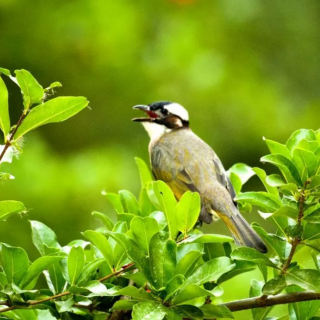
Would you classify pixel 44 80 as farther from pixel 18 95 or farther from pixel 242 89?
pixel 242 89

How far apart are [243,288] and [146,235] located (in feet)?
8.21

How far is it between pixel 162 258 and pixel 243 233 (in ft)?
3.23

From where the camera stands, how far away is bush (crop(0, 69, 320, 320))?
6.18 ft

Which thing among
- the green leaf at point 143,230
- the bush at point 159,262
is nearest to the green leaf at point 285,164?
the bush at point 159,262

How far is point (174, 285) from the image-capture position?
1855 mm

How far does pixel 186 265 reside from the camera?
189 cm

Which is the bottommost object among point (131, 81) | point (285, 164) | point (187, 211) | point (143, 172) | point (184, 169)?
point (184, 169)

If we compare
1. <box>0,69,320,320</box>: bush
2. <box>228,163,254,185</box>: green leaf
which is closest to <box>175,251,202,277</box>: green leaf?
<box>0,69,320,320</box>: bush

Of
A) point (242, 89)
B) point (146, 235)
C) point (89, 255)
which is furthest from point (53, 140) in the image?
point (146, 235)

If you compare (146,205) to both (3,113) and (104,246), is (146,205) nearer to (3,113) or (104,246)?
(104,246)

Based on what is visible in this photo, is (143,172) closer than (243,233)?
No

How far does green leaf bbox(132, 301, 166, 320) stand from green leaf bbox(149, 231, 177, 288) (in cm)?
5

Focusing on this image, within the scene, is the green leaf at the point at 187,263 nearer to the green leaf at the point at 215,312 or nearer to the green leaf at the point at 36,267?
the green leaf at the point at 215,312

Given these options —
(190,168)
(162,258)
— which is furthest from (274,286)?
(190,168)
